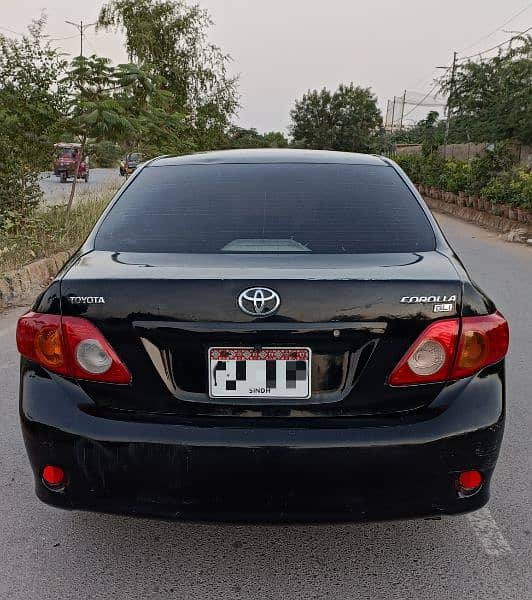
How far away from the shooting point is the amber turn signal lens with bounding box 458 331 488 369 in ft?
7.99

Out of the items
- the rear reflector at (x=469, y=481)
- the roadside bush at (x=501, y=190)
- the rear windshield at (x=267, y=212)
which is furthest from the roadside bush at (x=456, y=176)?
the rear reflector at (x=469, y=481)

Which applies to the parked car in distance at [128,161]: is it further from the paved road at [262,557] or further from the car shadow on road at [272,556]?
the car shadow on road at [272,556]

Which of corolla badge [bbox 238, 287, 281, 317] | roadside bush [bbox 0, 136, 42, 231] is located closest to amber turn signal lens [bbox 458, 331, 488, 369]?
corolla badge [bbox 238, 287, 281, 317]

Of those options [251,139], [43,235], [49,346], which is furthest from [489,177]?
[251,139]

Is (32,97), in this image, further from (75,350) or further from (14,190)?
(75,350)

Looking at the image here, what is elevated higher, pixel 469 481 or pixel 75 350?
pixel 75 350

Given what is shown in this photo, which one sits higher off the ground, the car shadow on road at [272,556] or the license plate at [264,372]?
the license plate at [264,372]

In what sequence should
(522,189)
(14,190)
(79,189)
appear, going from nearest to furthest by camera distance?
(14,190) → (522,189) → (79,189)

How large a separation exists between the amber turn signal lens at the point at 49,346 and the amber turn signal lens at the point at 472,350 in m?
1.32

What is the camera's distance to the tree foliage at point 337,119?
87625 millimetres

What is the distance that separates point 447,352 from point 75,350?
3.99 ft

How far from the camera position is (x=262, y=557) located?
112 inches

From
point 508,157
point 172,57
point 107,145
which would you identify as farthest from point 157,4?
point 107,145

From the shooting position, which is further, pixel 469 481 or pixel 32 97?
pixel 32 97
